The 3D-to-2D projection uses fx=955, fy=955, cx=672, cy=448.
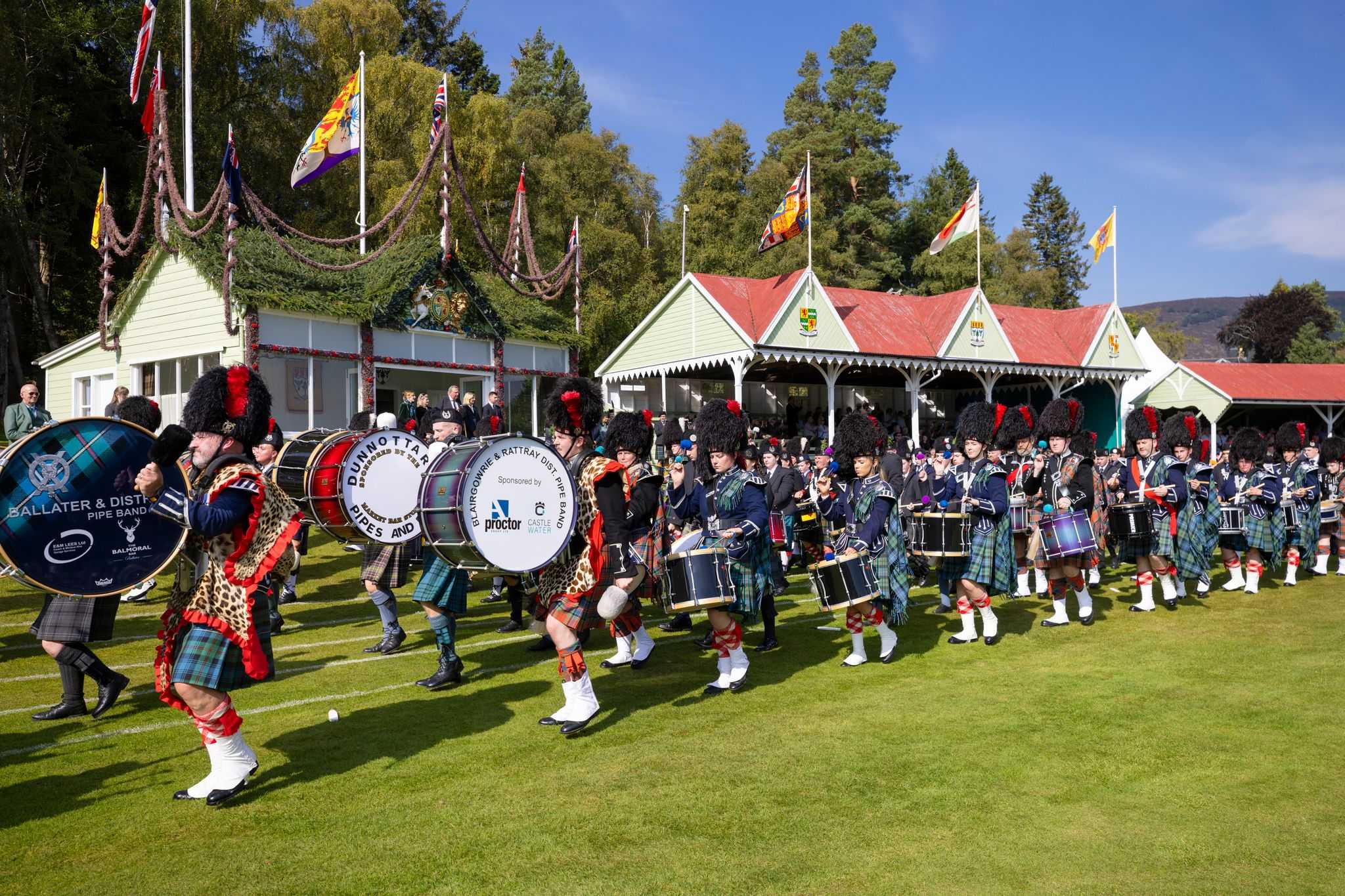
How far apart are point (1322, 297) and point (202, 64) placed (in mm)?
73479

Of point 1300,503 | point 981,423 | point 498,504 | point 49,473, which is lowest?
point 1300,503

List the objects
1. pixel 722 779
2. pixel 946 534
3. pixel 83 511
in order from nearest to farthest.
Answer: pixel 722 779, pixel 83 511, pixel 946 534

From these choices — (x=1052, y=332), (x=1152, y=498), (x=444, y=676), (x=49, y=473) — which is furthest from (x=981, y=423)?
(x=1052, y=332)

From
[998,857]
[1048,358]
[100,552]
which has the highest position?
[1048,358]

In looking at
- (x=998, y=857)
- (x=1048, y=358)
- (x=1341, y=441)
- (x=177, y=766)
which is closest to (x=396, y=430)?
(x=177, y=766)

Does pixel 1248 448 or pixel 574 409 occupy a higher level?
pixel 574 409

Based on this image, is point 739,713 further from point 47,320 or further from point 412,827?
point 47,320

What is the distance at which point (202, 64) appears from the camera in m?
30.4

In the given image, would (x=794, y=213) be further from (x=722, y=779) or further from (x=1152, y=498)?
(x=722, y=779)

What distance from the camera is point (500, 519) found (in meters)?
5.92

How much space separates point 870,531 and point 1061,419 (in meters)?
3.67

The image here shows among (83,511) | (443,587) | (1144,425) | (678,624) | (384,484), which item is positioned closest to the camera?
(83,511)

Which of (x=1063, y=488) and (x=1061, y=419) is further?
(x=1061, y=419)

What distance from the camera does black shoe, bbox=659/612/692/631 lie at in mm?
10133
